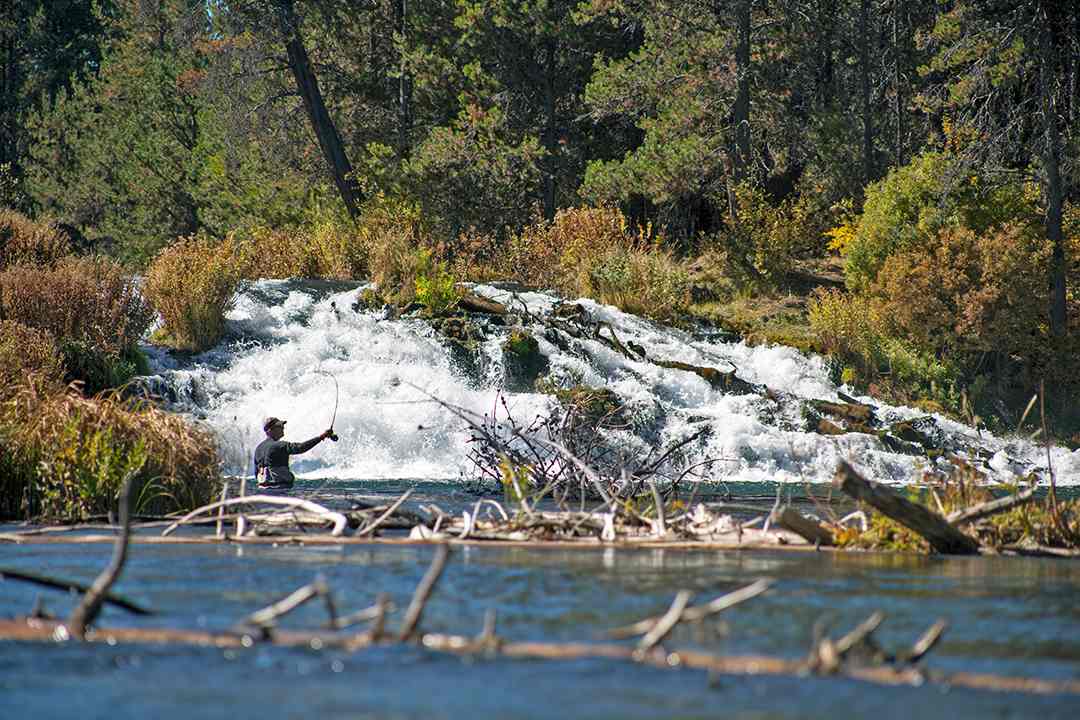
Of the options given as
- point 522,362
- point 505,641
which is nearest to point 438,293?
point 522,362

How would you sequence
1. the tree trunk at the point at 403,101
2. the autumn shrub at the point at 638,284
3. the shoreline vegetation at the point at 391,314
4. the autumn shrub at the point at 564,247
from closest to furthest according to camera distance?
the shoreline vegetation at the point at 391,314 → the autumn shrub at the point at 638,284 → the autumn shrub at the point at 564,247 → the tree trunk at the point at 403,101

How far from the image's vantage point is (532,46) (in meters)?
35.7

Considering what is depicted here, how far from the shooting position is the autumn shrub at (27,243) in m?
24.5

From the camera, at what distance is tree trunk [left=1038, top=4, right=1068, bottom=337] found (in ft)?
87.7

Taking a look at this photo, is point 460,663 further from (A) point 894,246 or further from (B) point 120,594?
(A) point 894,246

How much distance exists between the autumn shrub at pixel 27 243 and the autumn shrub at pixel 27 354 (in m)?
4.70

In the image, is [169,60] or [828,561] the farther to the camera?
[169,60]

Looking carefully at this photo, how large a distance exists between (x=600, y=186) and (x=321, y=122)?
24.4 feet

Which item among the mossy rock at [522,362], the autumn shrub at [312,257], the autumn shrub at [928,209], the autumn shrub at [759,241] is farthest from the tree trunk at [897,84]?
the mossy rock at [522,362]

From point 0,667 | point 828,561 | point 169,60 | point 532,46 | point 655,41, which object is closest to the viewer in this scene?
point 0,667

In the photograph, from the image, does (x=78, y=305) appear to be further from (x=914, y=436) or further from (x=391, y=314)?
(x=914, y=436)

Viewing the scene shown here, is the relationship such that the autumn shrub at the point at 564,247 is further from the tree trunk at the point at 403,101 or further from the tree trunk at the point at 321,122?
the tree trunk at the point at 403,101

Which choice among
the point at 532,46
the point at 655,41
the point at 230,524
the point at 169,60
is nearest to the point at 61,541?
the point at 230,524

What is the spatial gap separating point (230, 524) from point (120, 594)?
3.98 m
